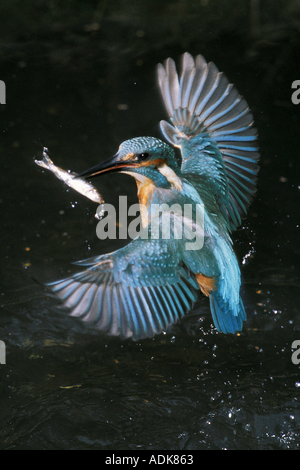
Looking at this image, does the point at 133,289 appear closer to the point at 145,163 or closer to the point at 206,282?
the point at 206,282

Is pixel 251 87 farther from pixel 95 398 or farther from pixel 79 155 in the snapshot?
pixel 95 398

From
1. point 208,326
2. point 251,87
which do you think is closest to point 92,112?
point 251,87

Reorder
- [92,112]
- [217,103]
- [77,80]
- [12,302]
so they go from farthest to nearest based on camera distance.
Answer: [77,80]
[92,112]
[12,302]
[217,103]

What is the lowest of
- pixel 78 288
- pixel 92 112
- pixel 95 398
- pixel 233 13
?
pixel 95 398

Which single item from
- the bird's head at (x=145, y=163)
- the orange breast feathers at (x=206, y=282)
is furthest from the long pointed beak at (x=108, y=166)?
the orange breast feathers at (x=206, y=282)

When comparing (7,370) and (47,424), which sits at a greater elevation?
(7,370)

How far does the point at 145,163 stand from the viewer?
3002mm

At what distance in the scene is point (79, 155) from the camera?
4.86 metres

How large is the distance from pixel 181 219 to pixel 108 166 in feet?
1.58

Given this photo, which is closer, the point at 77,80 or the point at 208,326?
the point at 208,326

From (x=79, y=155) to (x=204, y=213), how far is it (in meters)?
2.09

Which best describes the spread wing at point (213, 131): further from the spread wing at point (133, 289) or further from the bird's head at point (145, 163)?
the spread wing at point (133, 289)

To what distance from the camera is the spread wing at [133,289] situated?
2.62 metres

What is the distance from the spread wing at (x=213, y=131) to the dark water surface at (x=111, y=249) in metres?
0.81
